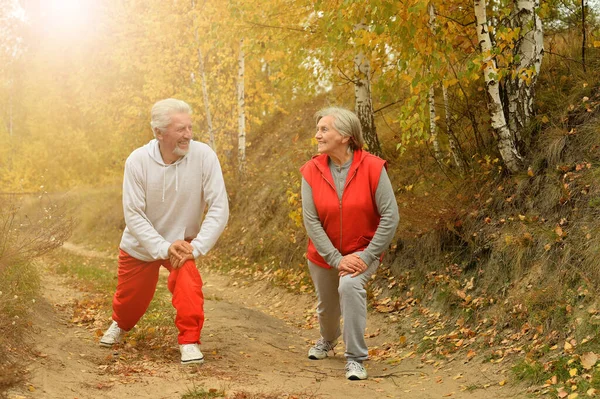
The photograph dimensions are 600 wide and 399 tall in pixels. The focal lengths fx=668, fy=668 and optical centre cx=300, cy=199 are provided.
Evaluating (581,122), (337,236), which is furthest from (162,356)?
(581,122)

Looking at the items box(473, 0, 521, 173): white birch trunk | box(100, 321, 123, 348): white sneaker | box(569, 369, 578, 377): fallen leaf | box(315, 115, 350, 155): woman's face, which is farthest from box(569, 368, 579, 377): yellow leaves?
box(100, 321, 123, 348): white sneaker

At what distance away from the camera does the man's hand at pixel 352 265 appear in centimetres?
539

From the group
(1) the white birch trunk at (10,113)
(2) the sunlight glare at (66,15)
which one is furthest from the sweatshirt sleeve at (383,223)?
(1) the white birch trunk at (10,113)

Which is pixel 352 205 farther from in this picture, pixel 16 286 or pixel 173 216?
pixel 16 286

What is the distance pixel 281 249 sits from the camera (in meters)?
11.8

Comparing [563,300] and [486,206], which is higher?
[486,206]

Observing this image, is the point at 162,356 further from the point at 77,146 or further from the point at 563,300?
the point at 77,146

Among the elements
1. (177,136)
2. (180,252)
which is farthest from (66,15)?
(180,252)

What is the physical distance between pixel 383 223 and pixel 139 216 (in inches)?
79.9

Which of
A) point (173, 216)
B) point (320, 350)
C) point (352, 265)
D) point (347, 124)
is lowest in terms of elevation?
point (320, 350)

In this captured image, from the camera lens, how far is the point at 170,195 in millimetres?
5676

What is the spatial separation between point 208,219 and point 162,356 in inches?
48.8

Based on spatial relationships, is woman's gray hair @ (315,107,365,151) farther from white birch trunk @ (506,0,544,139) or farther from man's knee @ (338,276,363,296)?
white birch trunk @ (506,0,544,139)

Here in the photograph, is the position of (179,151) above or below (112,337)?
above
